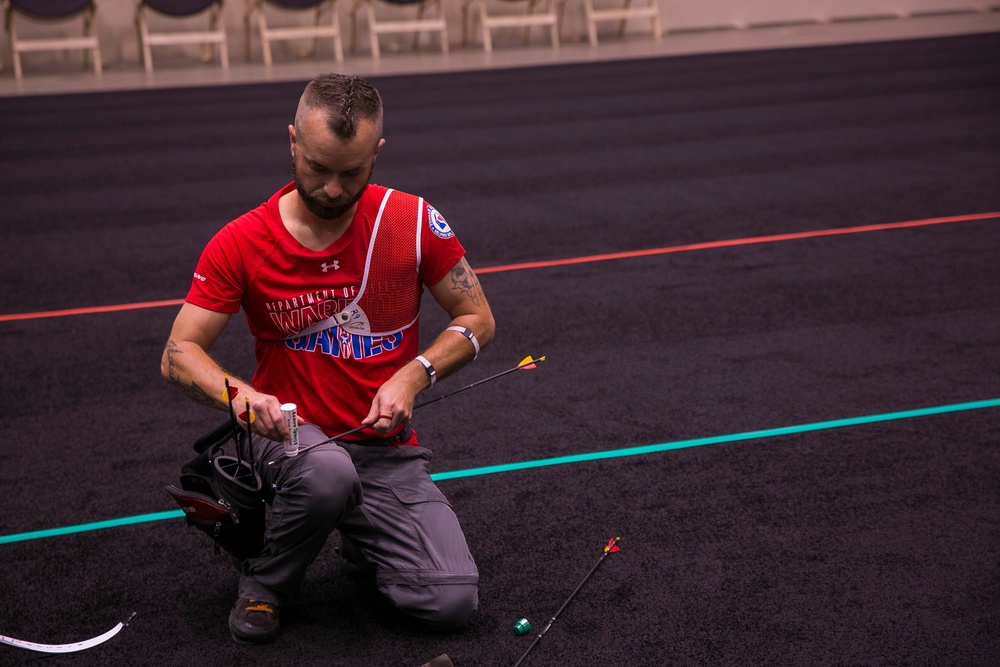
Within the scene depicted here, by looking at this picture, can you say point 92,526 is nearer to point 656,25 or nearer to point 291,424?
point 291,424

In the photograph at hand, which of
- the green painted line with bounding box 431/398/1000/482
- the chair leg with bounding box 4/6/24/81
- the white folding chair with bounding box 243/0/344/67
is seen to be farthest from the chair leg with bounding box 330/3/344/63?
the green painted line with bounding box 431/398/1000/482

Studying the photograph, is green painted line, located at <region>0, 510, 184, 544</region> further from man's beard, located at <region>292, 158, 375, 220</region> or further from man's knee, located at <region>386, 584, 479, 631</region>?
man's beard, located at <region>292, 158, 375, 220</region>

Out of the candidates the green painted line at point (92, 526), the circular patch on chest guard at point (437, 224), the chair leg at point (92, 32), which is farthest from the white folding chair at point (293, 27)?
the circular patch on chest guard at point (437, 224)

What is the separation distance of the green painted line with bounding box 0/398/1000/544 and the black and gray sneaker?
632mm

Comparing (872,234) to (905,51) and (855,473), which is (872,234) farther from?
(905,51)

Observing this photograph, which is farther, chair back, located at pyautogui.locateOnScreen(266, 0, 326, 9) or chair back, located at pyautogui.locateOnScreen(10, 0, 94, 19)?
chair back, located at pyautogui.locateOnScreen(266, 0, 326, 9)

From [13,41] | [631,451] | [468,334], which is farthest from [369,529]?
[13,41]

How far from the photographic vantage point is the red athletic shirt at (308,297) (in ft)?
7.95

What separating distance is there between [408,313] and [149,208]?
163 inches

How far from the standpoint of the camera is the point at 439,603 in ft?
7.82

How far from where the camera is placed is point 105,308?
4598mm

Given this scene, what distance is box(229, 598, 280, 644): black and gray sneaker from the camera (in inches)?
93.7

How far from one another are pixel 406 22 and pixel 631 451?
416 inches

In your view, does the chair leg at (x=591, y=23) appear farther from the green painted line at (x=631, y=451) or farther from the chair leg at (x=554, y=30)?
the green painted line at (x=631, y=451)
